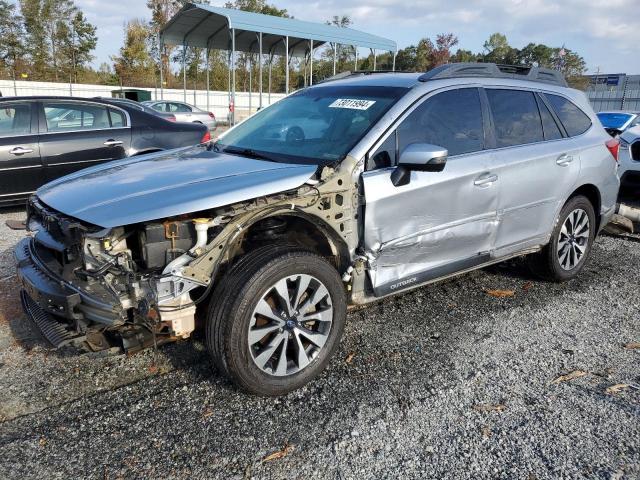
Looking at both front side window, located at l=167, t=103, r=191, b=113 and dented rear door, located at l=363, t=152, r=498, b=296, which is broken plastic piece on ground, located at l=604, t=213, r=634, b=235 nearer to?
dented rear door, located at l=363, t=152, r=498, b=296

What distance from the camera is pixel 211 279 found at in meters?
2.71

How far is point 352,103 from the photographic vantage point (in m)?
3.68

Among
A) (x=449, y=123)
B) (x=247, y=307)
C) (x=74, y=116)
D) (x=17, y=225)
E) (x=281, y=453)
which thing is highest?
(x=449, y=123)

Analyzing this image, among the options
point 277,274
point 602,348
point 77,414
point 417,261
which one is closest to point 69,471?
point 77,414

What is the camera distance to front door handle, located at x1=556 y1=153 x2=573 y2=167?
4363 millimetres

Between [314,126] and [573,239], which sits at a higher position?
[314,126]

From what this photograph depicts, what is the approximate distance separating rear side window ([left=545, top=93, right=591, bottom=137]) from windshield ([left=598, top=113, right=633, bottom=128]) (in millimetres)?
5689

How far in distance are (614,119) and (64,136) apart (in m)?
9.78

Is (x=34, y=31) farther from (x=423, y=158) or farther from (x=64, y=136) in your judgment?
(x=423, y=158)

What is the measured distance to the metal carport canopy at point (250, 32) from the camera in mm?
19250

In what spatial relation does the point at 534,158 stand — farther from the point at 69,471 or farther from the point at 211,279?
the point at 69,471

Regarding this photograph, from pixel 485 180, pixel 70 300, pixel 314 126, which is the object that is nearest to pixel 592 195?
pixel 485 180

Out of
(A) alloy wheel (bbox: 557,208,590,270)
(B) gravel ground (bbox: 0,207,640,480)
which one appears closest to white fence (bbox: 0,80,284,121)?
(A) alloy wheel (bbox: 557,208,590,270)

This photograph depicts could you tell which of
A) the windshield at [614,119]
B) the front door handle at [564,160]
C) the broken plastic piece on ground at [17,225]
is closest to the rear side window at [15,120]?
the broken plastic piece on ground at [17,225]
